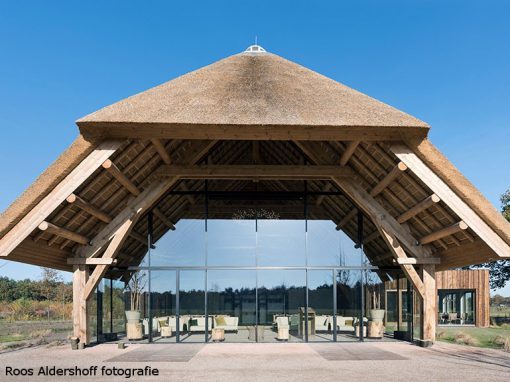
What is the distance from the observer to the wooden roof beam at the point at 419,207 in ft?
36.3

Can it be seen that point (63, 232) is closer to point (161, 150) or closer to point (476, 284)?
point (161, 150)

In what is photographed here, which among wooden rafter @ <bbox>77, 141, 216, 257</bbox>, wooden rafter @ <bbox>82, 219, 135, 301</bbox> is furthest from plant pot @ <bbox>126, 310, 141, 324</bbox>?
wooden rafter @ <bbox>77, 141, 216, 257</bbox>

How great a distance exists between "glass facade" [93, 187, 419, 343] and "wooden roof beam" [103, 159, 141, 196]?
6.32ft

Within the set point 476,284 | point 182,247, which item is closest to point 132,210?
point 182,247

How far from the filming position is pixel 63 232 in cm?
1160

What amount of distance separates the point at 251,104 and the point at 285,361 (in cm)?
526

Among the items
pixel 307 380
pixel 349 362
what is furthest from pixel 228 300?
pixel 307 380

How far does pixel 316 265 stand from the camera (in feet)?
45.9

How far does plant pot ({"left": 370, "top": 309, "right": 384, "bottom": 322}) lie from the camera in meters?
14.2

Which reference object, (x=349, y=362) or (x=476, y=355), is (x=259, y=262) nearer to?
(x=349, y=362)

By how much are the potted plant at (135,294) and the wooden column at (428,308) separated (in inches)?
281

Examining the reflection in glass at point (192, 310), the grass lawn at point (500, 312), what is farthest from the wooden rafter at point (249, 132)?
the grass lawn at point (500, 312)

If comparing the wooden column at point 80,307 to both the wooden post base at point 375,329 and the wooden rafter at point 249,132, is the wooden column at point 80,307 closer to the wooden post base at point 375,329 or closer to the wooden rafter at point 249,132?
the wooden rafter at point 249,132

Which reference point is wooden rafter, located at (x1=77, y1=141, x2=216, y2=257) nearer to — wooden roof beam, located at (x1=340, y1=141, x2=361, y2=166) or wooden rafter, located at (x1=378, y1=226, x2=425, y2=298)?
wooden roof beam, located at (x1=340, y1=141, x2=361, y2=166)
